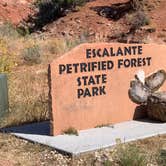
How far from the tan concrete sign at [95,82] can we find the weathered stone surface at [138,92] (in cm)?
7

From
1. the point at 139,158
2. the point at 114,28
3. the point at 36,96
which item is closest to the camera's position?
the point at 139,158

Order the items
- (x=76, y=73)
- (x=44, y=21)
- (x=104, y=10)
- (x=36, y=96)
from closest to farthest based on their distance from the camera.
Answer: (x=76, y=73)
(x=36, y=96)
(x=104, y=10)
(x=44, y=21)

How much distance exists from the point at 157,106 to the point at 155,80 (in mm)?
639

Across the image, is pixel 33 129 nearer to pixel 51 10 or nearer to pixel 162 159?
pixel 162 159

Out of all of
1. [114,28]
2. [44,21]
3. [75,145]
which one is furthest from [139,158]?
[44,21]

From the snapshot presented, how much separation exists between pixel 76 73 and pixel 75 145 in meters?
1.29

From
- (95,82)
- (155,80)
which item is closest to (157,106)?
(155,80)

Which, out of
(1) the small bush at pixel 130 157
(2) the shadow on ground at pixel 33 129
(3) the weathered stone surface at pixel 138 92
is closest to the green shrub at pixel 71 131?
(2) the shadow on ground at pixel 33 129

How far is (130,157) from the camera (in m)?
7.22

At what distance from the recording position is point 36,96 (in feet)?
39.0

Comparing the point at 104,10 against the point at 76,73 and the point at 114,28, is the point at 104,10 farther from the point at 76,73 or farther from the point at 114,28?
the point at 76,73

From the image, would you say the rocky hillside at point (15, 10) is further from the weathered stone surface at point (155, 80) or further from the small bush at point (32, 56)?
the weathered stone surface at point (155, 80)

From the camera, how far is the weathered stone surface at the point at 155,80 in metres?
10.0

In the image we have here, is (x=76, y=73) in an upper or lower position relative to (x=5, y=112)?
upper
